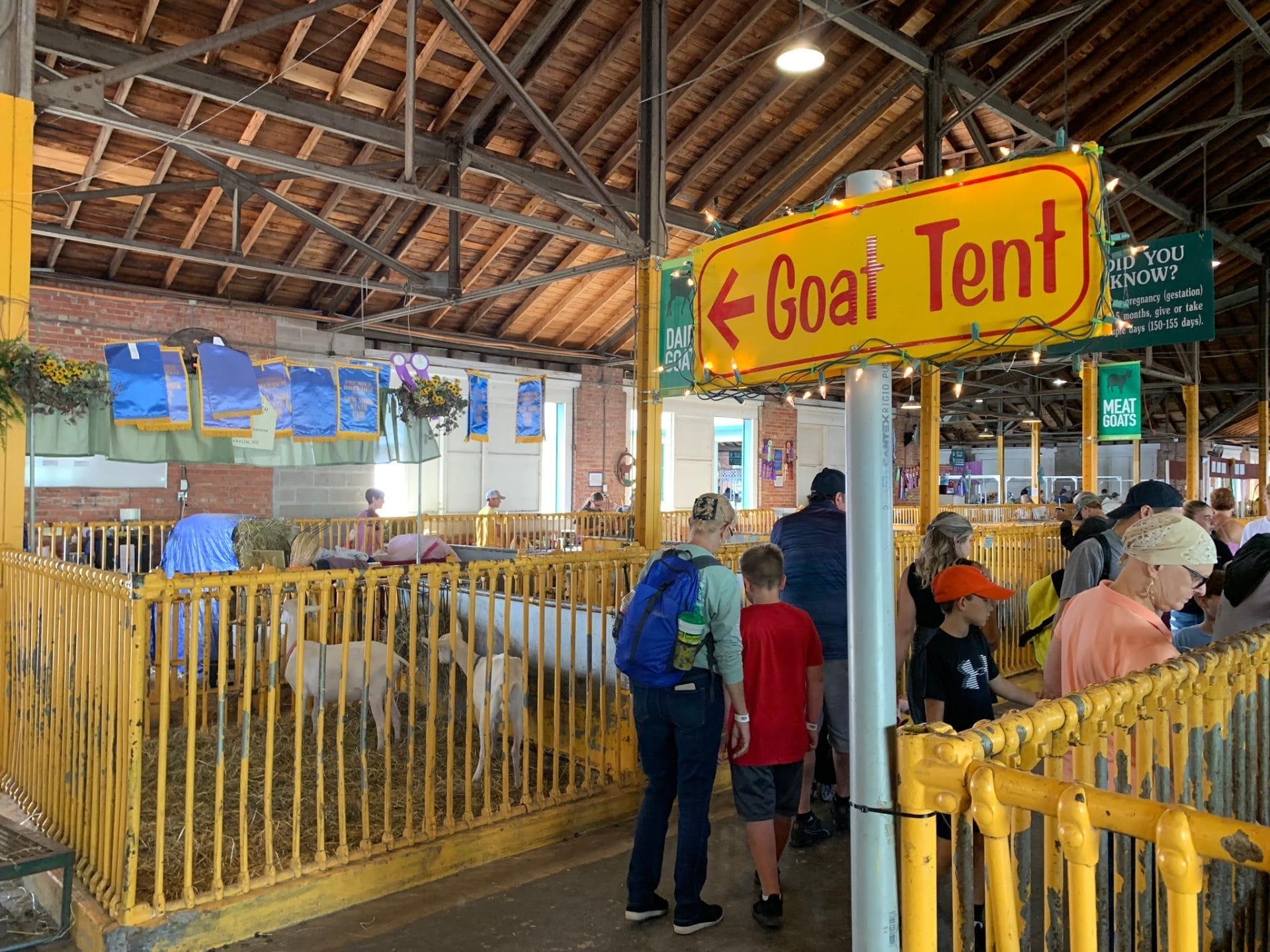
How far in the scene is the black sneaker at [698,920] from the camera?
358 cm

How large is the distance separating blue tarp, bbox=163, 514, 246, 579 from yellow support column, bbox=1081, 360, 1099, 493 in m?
12.3

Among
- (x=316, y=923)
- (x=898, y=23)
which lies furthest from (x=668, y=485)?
(x=316, y=923)

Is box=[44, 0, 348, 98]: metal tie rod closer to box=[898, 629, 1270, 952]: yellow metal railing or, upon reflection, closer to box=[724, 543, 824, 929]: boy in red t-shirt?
box=[724, 543, 824, 929]: boy in red t-shirt

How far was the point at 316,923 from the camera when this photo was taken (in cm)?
371

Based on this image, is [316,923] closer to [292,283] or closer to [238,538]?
[238,538]

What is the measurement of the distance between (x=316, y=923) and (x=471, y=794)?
0.99m

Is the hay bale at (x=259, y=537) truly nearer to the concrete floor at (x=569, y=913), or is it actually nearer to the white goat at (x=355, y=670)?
the white goat at (x=355, y=670)

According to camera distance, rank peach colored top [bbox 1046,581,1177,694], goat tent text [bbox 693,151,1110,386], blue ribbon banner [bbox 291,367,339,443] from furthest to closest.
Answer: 1. blue ribbon banner [bbox 291,367,339,443]
2. peach colored top [bbox 1046,581,1177,694]
3. goat tent text [bbox 693,151,1110,386]

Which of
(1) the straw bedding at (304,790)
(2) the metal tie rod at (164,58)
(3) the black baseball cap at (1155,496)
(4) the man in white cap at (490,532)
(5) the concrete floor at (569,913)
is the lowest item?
(5) the concrete floor at (569,913)

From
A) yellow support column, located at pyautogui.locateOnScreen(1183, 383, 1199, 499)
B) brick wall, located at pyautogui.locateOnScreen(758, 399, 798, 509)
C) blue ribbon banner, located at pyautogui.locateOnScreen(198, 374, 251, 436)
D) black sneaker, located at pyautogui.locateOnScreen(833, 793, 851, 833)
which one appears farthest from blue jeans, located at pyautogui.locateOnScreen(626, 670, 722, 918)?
brick wall, located at pyautogui.locateOnScreen(758, 399, 798, 509)

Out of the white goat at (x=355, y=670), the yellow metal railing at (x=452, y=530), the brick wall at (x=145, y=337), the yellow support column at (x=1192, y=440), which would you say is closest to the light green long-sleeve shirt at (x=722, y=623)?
the white goat at (x=355, y=670)

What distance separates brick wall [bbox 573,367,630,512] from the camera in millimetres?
18688

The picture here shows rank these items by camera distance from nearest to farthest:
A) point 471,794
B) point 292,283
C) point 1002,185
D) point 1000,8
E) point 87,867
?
1. point 1002,185
2. point 87,867
3. point 471,794
4. point 1000,8
5. point 292,283

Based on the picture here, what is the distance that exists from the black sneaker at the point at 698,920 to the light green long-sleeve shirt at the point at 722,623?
97cm
